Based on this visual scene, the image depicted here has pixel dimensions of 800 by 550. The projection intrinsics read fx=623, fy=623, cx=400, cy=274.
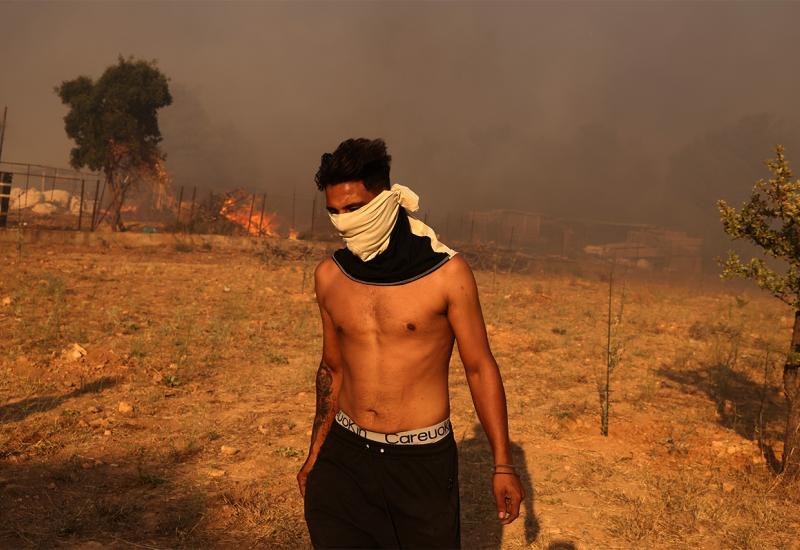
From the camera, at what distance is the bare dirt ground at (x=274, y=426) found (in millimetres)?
4316

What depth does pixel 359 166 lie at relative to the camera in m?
2.41

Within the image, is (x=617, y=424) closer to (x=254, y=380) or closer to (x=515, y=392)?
(x=515, y=392)

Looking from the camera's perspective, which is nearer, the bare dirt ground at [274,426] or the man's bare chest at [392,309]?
the man's bare chest at [392,309]

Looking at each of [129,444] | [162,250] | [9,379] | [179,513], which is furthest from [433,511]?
[162,250]

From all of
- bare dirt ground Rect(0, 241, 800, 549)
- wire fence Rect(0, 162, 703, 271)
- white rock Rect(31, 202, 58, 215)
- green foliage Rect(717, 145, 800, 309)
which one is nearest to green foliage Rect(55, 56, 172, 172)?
wire fence Rect(0, 162, 703, 271)

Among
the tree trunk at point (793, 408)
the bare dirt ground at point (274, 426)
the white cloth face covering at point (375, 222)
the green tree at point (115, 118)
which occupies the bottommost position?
the bare dirt ground at point (274, 426)

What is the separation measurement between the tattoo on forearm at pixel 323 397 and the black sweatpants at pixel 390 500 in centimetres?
38

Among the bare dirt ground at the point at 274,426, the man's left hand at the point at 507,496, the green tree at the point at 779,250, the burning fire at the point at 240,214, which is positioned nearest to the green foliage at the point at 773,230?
the green tree at the point at 779,250

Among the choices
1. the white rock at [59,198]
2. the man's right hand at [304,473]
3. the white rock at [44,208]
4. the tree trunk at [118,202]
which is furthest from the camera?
the white rock at [59,198]

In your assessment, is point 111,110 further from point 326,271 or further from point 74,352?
point 326,271

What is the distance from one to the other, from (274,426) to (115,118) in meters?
25.0

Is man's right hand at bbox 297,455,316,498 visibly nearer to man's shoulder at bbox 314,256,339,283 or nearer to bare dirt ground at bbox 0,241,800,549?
man's shoulder at bbox 314,256,339,283

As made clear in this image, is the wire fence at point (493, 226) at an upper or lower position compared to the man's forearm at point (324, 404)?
upper

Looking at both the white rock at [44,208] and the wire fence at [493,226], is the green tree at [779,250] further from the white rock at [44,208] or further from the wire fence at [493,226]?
the white rock at [44,208]
